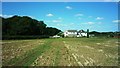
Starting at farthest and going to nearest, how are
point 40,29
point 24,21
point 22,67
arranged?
point 40,29 → point 24,21 → point 22,67

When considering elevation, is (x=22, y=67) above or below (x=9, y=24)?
below

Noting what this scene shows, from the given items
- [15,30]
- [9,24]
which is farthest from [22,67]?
[9,24]

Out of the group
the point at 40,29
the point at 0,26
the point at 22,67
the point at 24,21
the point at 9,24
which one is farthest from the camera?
the point at 40,29

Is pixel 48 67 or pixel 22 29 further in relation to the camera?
pixel 22 29

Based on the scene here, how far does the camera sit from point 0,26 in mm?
88562

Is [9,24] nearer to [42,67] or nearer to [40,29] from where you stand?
[40,29]

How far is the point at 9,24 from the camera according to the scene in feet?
315

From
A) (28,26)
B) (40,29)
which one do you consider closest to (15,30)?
(28,26)

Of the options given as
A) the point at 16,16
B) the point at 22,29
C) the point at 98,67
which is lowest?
the point at 98,67

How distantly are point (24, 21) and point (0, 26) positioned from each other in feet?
54.8

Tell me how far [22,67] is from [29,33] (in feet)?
287

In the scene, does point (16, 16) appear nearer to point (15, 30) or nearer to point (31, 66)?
point (15, 30)

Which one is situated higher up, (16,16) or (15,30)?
(16,16)

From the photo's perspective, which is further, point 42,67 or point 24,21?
point 24,21
